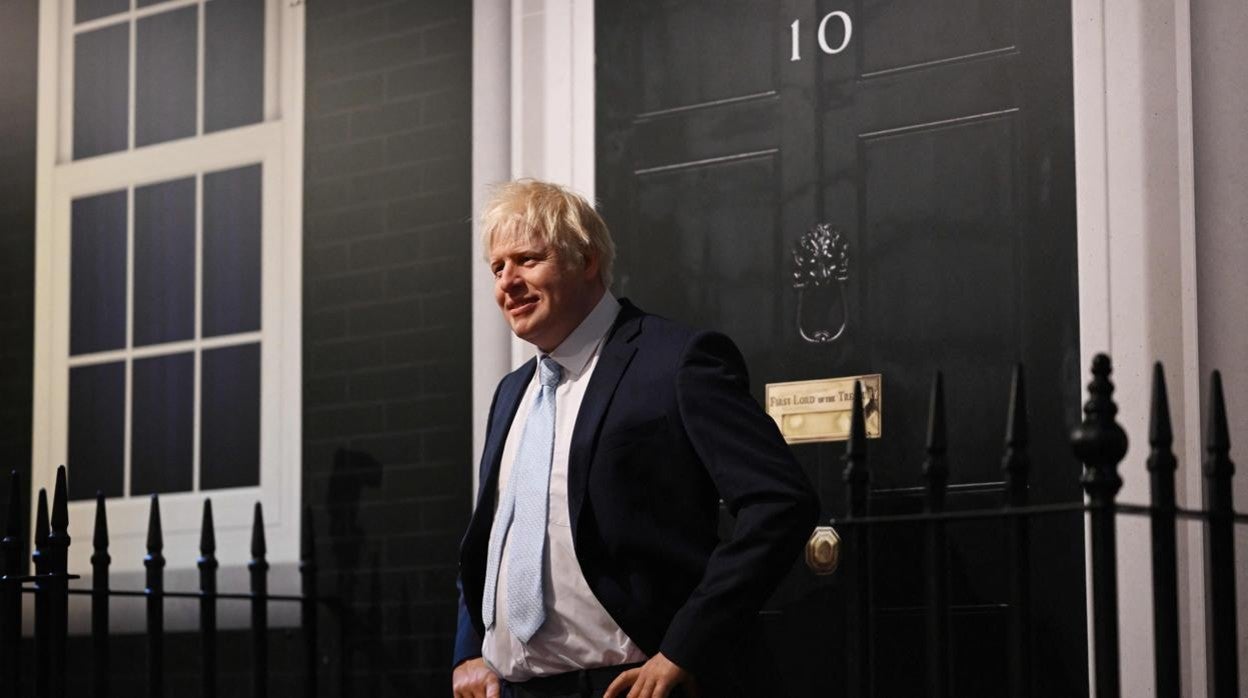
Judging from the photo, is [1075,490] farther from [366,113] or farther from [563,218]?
[366,113]

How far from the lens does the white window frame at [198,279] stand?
600 cm

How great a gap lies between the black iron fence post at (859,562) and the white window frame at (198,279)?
2.53 meters

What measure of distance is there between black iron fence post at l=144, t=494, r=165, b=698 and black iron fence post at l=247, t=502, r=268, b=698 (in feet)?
0.93

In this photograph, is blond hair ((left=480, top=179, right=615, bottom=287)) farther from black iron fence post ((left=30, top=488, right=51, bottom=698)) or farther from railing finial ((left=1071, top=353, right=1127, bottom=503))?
black iron fence post ((left=30, top=488, right=51, bottom=698))

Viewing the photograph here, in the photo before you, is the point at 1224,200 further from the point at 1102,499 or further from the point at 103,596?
the point at 103,596

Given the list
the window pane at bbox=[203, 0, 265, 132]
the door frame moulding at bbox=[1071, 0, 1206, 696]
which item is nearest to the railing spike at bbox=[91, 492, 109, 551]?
the window pane at bbox=[203, 0, 265, 132]

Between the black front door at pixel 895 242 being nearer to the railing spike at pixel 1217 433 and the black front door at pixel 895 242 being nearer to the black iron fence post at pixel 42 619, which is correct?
the railing spike at pixel 1217 433

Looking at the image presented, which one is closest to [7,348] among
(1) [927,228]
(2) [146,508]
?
(2) [146,508]

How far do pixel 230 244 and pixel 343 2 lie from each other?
92 cm

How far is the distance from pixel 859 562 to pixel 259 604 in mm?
2343

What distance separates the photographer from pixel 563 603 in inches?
133

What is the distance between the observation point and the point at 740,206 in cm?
510

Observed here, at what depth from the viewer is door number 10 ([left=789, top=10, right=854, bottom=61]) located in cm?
496

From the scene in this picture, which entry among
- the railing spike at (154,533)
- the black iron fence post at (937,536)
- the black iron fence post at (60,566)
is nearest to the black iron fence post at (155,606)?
the railing spike at (154,533)
